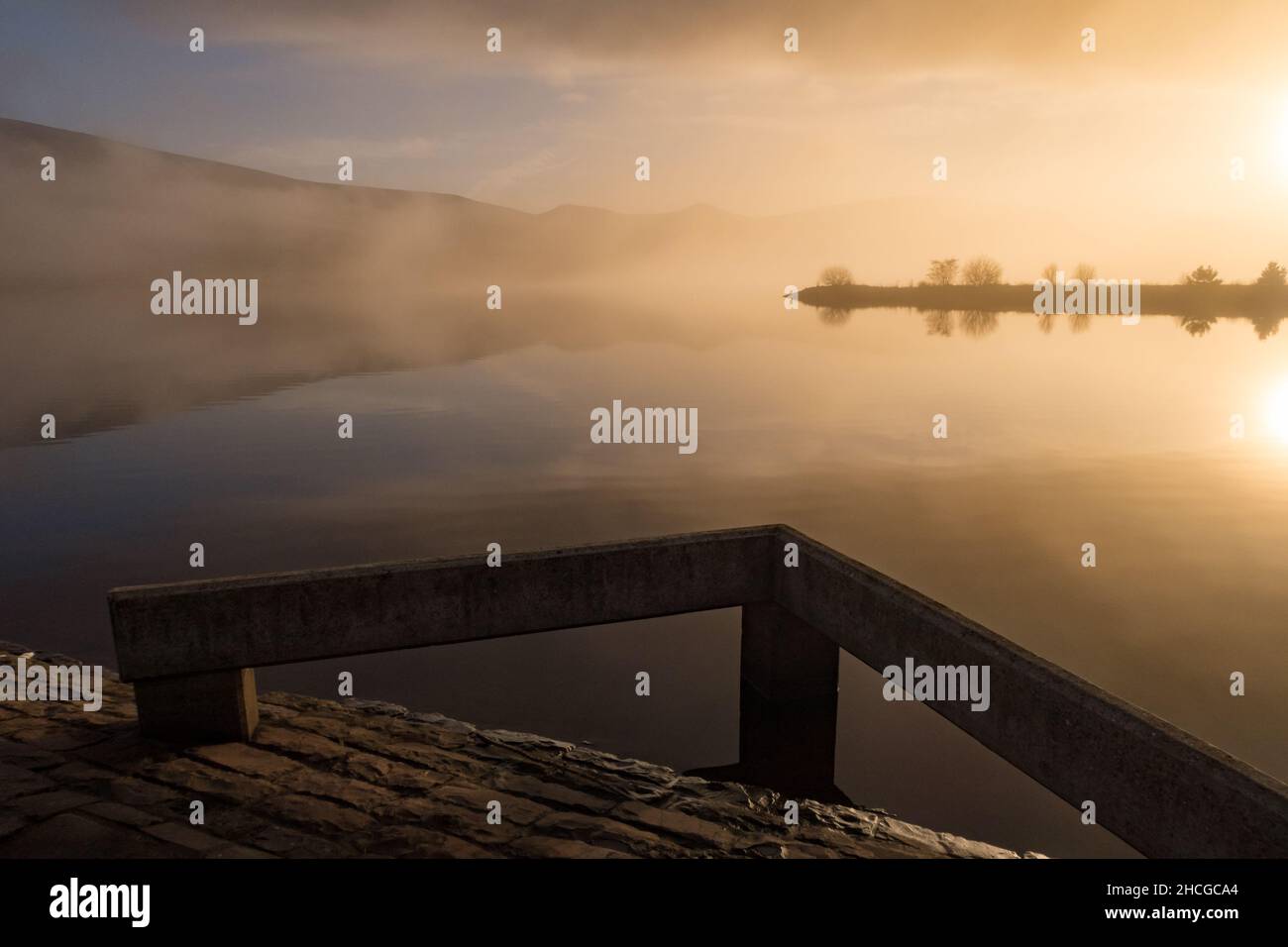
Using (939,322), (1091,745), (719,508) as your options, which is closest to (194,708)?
(1091,745)

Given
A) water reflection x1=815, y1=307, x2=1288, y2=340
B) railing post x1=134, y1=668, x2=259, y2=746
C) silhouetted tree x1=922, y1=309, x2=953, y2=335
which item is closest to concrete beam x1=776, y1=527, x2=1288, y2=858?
railing post x1=134, y1=668, x2=259, y2=746

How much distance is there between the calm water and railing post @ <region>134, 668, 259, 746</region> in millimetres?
3371

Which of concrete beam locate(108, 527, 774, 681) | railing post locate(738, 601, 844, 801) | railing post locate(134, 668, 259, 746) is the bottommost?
railing post locate(738, 601, 844, 801)

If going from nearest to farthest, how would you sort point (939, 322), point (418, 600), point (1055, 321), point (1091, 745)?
1. point (1091, 745)
2. point (418, 600)
3. point (939, 322)
4. point (1055, 321)

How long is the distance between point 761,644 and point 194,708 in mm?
5232

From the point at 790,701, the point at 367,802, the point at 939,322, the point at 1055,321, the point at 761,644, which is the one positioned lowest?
the point at 790,701

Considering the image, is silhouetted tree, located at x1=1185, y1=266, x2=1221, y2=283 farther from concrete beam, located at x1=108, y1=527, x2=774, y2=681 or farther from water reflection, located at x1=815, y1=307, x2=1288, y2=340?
concrete beam, located at x1=108, y1=527, x2=774, y2=681

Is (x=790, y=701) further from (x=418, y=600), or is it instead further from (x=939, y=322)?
(x=939, y=322)

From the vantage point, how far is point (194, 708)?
666 centimetres

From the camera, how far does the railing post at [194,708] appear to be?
21.6ft

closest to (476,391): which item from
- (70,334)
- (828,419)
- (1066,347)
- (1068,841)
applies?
(828,419)

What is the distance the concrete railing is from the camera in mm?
4617

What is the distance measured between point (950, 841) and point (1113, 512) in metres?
16.3

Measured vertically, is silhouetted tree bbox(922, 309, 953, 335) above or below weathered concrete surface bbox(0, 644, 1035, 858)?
above
